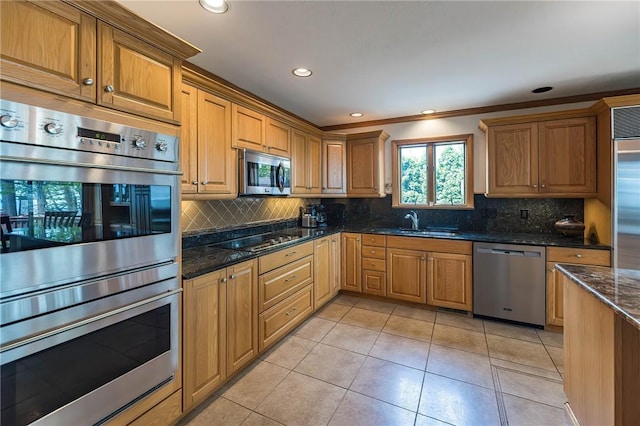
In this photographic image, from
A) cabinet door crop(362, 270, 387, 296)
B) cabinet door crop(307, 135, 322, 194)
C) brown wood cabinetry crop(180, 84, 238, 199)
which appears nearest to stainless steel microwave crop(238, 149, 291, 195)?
brown wood cabinetry crop(180, 84, 238, 199)

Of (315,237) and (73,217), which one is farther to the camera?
(315,237)

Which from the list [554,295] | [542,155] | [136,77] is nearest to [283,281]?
[136,77]

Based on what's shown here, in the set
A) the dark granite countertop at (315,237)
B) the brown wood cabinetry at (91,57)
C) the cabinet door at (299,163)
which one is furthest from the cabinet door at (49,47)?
the cabinet door at (299,163)

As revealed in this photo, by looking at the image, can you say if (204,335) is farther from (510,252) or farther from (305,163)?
(510,252)

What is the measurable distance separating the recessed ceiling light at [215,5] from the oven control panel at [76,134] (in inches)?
30.1

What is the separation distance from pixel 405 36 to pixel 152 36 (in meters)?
1.56

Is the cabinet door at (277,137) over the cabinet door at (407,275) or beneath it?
over

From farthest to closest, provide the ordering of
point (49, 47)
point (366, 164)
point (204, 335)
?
point (366, 164) < point (204, 335) < point (49, 47)

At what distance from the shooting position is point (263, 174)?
2773 mm

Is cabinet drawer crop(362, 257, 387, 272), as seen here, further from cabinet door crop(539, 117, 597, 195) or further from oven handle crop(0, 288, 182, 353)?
oven handle crop(0, 288, 182, 353)

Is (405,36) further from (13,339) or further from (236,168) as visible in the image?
(13,339)

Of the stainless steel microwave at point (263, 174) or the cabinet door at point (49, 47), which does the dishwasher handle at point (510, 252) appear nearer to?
the stainless steel microwave at point (263, 174)

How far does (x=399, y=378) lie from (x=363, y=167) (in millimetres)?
2740

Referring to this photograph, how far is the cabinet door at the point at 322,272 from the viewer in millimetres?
3238
